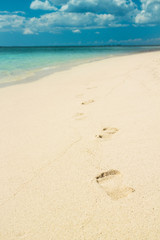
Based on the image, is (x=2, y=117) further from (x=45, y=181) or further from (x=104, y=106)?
(x=45, y=181)

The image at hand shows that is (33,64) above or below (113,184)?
above

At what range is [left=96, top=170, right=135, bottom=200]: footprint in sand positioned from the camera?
4.96ft

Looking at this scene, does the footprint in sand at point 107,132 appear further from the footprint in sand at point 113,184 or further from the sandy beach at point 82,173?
the footprint in sand at point 113,184

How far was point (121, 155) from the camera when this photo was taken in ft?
6.44

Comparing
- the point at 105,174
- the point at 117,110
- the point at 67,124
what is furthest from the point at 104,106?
the point at 105,174

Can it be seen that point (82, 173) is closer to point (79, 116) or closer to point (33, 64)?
point (79, 116)

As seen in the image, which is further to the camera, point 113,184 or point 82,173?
point 82,173

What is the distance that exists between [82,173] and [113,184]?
271 mm

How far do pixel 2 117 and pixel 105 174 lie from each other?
219 centimetres

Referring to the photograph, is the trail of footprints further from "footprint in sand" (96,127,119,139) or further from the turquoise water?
the turquoise water

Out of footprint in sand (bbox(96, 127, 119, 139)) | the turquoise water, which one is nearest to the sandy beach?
footprint in sand (bbox(96, 127, 119, 139))

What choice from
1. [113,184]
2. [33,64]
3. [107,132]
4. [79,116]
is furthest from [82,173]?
[33,64]

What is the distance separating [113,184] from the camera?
161 cm

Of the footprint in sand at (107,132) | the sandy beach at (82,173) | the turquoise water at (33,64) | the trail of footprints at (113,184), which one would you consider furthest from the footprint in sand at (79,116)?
the turquoise water at (33,64)
